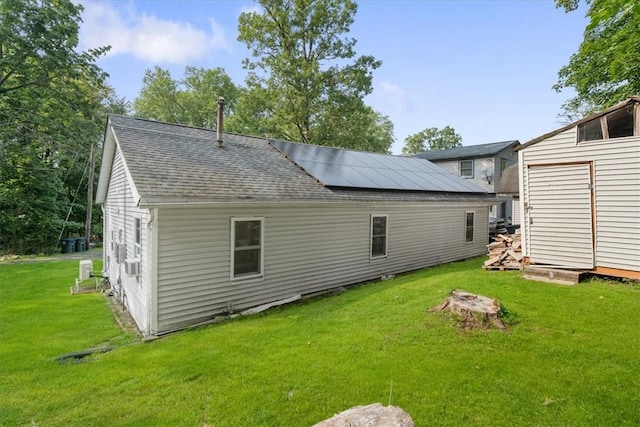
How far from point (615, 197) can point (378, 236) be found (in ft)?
18.5

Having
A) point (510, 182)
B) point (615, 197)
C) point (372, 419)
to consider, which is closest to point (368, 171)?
point (615, 197)

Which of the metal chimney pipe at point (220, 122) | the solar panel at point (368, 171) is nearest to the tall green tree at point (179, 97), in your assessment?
the solar panel at point (368, 171)

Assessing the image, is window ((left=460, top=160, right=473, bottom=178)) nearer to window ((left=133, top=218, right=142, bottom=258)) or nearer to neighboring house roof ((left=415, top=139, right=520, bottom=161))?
neighboring house roof ((left=415, top=139, right=520, bottom=161))

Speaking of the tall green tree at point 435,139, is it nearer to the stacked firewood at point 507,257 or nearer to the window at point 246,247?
the stacked firewood at point 507,257

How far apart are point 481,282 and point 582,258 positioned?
8.35ft

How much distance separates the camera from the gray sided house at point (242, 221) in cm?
630

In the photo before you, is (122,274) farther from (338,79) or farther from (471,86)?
(338,79)

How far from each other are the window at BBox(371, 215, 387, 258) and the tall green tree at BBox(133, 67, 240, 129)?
1112 inches

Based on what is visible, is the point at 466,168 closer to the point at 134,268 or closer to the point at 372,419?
the point at 134,268

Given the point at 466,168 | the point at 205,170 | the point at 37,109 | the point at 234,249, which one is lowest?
the point at 234,249

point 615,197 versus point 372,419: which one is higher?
point 615,197

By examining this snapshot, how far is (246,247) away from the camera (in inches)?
288

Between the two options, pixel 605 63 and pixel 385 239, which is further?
pixel 605 63

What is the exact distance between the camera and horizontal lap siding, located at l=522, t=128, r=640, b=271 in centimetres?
739
